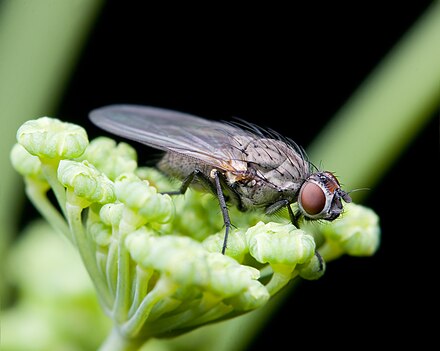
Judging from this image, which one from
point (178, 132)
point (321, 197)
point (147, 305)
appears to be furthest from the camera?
point (178, 132)

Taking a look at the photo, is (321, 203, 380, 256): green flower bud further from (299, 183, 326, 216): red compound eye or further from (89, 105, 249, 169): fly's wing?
(89, 105, 249, 169): fly's wing

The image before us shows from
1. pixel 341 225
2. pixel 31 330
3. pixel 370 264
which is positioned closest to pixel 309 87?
pixel 370 264

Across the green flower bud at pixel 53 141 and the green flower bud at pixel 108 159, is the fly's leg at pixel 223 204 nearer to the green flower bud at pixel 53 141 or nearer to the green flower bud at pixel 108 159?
the green flower bud at pixel 108 159

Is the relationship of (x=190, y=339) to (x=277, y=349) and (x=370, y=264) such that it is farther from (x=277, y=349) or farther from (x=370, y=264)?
(x=370, y=264)

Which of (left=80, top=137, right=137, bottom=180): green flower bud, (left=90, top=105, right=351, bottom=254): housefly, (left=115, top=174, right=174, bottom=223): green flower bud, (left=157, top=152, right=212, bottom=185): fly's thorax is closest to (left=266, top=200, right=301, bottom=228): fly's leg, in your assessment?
(left=90, top=105, right=351, bottom=254): housefly

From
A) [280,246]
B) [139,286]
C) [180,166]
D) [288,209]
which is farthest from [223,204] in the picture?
[139,286]

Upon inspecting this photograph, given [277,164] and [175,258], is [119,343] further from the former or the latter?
[277,164]
